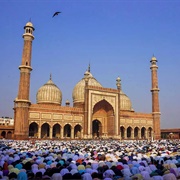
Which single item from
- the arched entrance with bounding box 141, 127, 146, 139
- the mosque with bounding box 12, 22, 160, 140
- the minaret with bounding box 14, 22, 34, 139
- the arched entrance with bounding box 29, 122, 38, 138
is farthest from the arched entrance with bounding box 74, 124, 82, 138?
the arched entrance with bounding box 141, 127, 146, 139

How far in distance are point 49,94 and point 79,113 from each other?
4973mm

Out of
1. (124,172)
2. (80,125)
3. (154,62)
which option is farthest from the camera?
(154,62)

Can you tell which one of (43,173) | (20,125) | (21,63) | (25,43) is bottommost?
(43,173)

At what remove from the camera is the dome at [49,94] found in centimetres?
3058

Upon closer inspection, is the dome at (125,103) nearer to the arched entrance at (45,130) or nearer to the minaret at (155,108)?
the minaret at (155,108)

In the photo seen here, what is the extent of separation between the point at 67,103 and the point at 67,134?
7.85 m

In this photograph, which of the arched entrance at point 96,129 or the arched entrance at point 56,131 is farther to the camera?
the arched entrance at point 96,129

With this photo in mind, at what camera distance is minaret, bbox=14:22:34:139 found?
2353 centimetres

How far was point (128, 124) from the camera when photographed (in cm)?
3238

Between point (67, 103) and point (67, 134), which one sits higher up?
point (67, 103)

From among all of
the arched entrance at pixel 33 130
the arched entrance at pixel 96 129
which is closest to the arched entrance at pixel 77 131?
the arched entrance at pixel 96 129

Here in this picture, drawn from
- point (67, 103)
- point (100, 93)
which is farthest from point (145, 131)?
point (67, 103)

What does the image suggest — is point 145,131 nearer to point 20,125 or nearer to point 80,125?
point 80,125

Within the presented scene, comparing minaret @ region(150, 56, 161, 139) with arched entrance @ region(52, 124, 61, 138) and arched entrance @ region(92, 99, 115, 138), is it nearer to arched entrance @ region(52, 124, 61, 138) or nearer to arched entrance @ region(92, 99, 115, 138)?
arched entrance @ region(92, 99, 115, 138)
